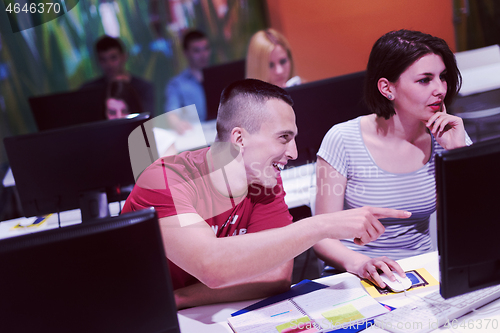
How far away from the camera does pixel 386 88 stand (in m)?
1.67

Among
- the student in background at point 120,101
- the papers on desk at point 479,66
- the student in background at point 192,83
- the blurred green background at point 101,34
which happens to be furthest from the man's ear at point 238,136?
the blurred green background at point 101,34

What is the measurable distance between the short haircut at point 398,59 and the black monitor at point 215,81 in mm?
1682

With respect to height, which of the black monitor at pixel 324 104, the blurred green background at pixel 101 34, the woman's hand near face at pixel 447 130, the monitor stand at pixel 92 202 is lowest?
the monitor stand at pixel 92 202

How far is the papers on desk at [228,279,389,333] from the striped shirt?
458 mm

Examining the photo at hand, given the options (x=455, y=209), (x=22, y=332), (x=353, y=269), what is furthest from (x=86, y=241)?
(x=353, y=269)

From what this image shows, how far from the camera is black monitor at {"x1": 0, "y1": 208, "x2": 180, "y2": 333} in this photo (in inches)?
30.1

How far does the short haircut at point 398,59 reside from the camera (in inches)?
62.6

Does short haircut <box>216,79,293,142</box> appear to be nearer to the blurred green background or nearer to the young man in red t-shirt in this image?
the young man in red t-shirt

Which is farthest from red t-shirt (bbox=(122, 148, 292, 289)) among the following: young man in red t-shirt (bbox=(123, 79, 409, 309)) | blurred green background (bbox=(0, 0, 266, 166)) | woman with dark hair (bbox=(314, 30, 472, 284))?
blurred green background (bbox=(0, 0, 266, 166))

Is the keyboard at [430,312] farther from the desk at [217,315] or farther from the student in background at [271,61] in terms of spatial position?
the student in background at [271,61]

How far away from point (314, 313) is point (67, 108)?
2637 mm

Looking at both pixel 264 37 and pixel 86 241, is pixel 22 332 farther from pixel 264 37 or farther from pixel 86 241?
pixel 264 37

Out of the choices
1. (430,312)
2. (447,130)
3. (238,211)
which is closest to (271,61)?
(447,130)

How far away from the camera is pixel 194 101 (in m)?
4.51
